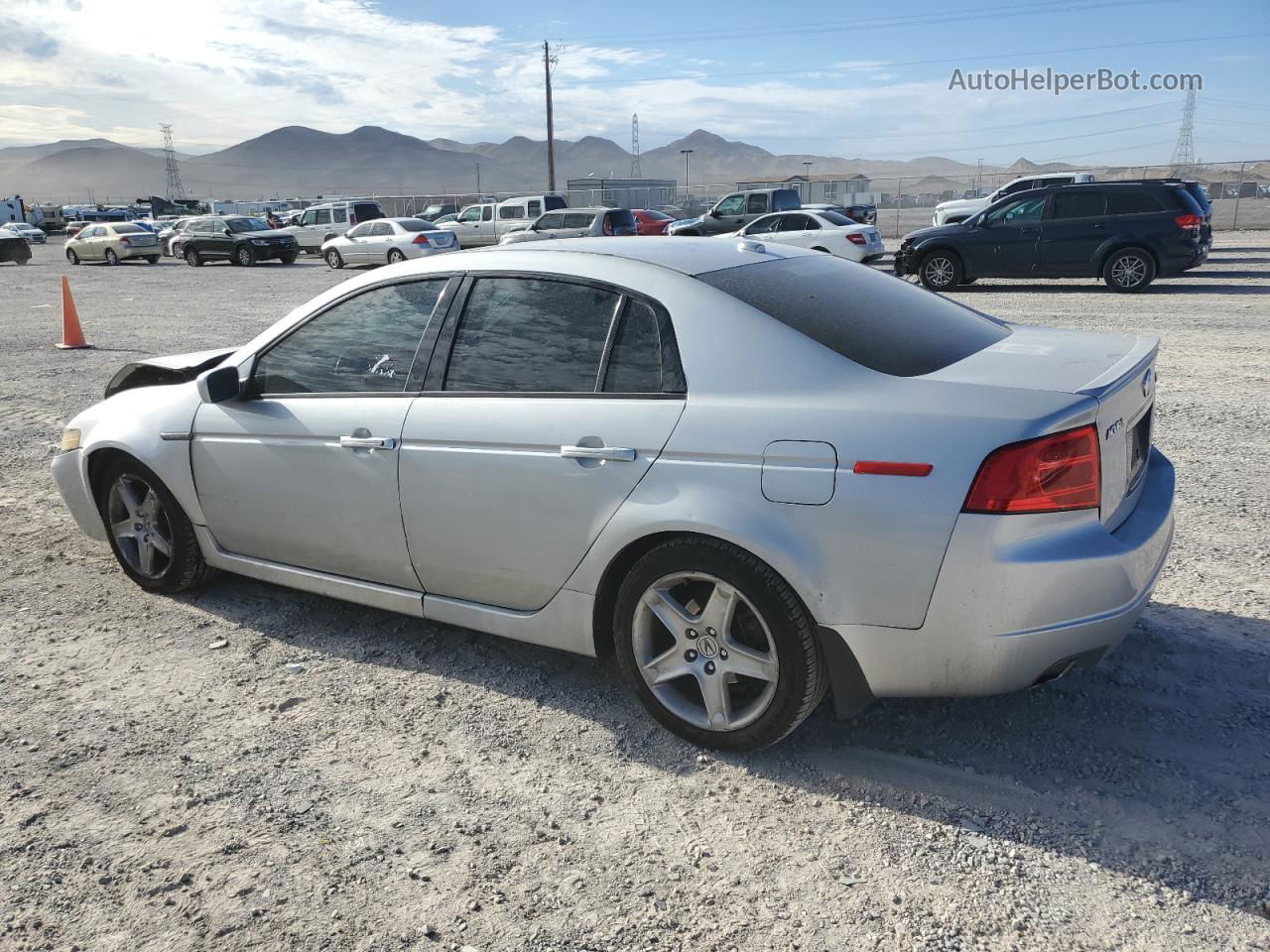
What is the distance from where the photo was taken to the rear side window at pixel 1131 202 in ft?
52.0

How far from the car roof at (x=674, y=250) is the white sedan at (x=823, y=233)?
54.9 feet

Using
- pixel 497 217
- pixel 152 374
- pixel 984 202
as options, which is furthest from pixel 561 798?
pixel 497 217

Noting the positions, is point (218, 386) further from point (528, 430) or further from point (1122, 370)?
point (1122, 370)

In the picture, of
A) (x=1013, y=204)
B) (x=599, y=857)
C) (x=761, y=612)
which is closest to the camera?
(x=599, y=857)

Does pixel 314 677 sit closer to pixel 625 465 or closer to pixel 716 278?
pixel 625 465

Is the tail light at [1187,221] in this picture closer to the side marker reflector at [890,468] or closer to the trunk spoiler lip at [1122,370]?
the trunk spoiler lip at [1122,370]

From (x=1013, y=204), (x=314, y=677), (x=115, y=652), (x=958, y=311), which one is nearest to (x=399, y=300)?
(x=314, y=677)

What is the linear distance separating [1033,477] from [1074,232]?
15490mm

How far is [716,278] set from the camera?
330 centimetres

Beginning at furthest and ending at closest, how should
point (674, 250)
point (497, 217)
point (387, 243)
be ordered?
point (497, 217), point (387, 243), point (674, 250)

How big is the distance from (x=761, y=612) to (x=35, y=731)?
101 inches

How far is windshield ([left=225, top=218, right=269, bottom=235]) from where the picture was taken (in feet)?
105

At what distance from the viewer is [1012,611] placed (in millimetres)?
2676

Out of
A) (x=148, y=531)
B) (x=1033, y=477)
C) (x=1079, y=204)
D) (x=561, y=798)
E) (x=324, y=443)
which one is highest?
(x=1079, y=204)
